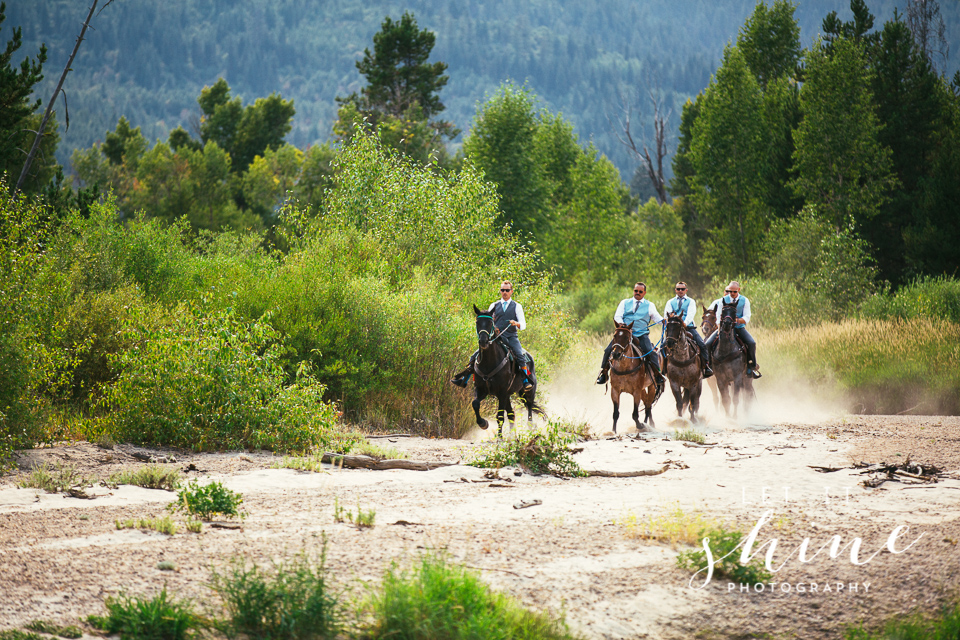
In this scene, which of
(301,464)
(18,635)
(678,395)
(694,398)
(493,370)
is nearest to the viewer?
(18,635)

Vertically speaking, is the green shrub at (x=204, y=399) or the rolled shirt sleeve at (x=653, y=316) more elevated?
the rolled shirt sleeve at (x=653, y=316)

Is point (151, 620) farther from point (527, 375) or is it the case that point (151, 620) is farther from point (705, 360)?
point (705, 360)

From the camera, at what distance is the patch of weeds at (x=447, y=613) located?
210 inches

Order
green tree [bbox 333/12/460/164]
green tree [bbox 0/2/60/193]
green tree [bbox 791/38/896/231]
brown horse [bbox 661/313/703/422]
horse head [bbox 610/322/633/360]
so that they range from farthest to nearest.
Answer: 1. green tree [bbox 333/12/460/164]
2. green tree [bbox 791/38/896/231]
3. green tree [bbox 0/2/60/193]
4. brown horse [bbox 661/313/703/422]
5. horse head [bbox 610/322/633/360]

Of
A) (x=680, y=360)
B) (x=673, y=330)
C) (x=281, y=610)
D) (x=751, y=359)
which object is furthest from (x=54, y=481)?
(x=751, y=359)

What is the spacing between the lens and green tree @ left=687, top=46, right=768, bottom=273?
4769 centimetres

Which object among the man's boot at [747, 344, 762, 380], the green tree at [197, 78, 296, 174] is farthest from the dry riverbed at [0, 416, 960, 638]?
the green tree at [197, 78, 296, 174]

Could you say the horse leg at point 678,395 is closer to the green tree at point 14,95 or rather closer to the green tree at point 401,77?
the green tree at point 14,95

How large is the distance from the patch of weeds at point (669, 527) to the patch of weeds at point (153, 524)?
438 centimetres

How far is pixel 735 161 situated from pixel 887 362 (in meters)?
27.4

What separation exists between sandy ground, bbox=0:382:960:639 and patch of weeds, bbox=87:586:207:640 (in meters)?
0.37

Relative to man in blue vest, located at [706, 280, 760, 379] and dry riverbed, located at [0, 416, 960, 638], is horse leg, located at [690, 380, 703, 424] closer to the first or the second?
man in blue vest, located at [706, 280, 760, 379]

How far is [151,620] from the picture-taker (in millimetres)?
5238

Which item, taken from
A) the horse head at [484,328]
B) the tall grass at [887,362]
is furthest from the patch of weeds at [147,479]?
the tall grass at [887,362]
